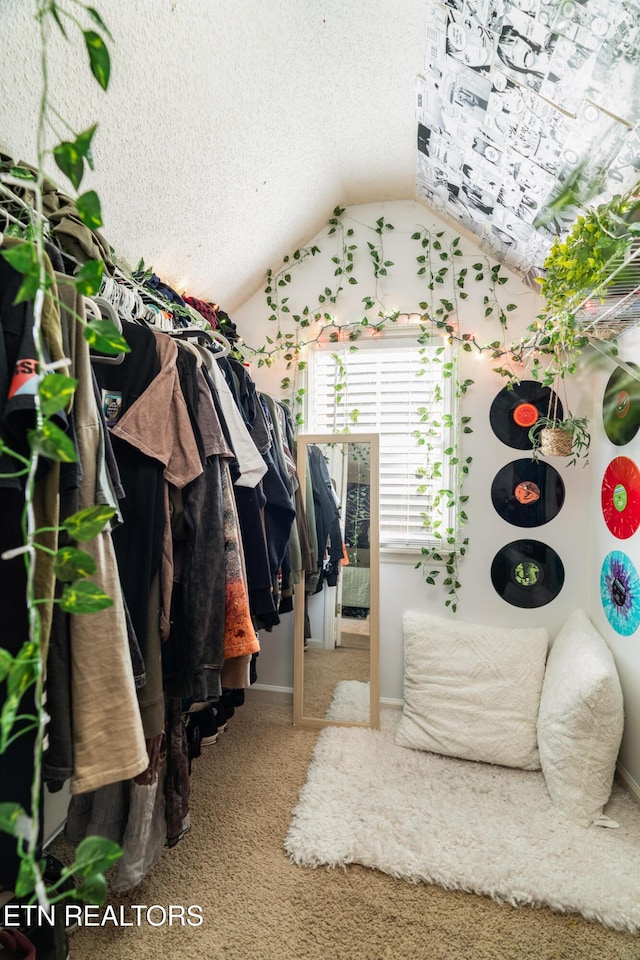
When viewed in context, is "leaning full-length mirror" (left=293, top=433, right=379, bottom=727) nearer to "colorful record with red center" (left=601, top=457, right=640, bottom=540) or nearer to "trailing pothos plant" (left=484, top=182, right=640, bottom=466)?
"trailing pothos plant" (left=484, top=182, right=640, bottom=466)

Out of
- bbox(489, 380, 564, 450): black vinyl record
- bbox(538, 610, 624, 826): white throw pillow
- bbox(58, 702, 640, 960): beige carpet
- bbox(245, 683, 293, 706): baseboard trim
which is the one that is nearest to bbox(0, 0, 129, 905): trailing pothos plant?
bbox(58, 702, 640, 960): beige carpet

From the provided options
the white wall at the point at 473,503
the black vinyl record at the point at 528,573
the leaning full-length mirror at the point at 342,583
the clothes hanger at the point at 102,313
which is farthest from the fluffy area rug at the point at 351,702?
the clothes hanger at the point at 102,313

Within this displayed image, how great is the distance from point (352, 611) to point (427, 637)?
400 mm

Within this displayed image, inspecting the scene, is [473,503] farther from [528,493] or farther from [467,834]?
[467,834]

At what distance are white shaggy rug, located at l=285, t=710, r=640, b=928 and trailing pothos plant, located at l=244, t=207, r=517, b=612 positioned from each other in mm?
852

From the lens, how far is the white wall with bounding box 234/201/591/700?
2461 mm

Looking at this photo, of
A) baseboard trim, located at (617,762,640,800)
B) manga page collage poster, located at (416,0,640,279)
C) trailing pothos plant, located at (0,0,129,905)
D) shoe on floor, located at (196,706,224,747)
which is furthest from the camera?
baseboard trim, located at (617,762,640,800)

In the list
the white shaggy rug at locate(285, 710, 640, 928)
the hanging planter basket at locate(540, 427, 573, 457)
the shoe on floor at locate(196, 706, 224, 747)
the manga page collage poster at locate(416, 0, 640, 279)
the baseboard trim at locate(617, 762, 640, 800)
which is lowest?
the white shaggy rug at locate(285, 710, 640, 928)

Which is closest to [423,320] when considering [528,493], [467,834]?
[528,493]

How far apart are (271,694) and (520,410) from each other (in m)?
2.08

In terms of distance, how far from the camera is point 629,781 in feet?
6.53

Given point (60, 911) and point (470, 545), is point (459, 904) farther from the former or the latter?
point (470, 545)

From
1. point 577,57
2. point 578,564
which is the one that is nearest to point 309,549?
point 578,564

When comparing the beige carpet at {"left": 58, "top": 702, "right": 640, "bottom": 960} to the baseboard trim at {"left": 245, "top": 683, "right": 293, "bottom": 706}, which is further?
the baseboard trim at {"left": 245, "top": 683, "right": 293, "bottom": 706}
